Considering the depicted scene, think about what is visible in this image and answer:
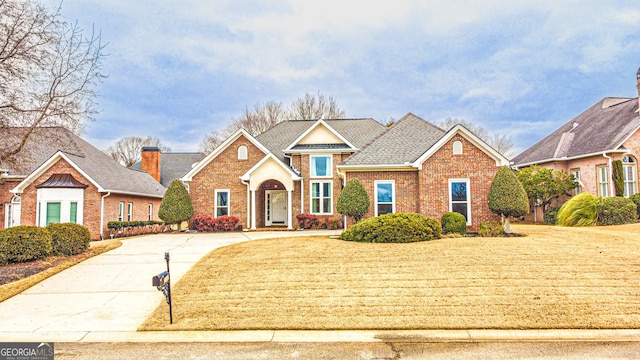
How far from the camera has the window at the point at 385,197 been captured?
725 inches

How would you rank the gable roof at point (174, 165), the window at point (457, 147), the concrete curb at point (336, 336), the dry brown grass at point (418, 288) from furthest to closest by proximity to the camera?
the gable roof at point (174, 165), the window at point (457, 147), the dry brown grass at point (418, 288), the concrete curb at point (336, 336)

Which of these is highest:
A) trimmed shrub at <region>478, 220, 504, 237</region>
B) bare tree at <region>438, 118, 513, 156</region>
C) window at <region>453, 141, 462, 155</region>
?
bare tree at <region>438, 118, 513, 156</region>

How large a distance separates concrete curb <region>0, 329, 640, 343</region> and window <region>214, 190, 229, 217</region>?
16.7 m

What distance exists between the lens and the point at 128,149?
201ft

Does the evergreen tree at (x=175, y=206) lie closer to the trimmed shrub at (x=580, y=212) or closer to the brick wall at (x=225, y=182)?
the brick wall at (x=225, y=182)

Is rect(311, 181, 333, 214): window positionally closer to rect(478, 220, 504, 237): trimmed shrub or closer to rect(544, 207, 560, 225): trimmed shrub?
rect(478, 220, 504, 237): trimmed shrub

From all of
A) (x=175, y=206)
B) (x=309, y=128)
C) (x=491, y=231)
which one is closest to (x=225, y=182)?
(x=175, y=206)

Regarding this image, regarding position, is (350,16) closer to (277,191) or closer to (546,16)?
(546,16)

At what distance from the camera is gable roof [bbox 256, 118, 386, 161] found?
25.6m

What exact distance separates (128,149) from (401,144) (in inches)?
2129

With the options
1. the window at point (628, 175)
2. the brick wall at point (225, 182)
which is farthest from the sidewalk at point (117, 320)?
the window at point (628, 175)

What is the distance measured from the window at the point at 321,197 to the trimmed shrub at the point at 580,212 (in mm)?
12363

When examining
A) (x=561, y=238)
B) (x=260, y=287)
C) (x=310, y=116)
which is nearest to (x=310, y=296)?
(x=260, y=287)

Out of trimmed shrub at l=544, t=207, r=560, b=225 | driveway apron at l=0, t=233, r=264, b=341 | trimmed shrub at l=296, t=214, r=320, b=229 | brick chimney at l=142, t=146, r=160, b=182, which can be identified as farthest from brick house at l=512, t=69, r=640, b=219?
brick chimney at l=142, t=146, r=160, b=182
